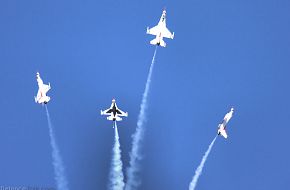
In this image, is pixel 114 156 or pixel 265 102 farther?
pixel 265 102

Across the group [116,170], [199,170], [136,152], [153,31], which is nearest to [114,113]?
[136,152]

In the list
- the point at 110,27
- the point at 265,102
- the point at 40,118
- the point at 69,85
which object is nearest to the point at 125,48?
the point at 110,27

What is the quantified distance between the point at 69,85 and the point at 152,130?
Result: 36.8 feet

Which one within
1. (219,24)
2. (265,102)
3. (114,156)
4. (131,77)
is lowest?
(114,156)

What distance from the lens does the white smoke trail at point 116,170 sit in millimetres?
65125

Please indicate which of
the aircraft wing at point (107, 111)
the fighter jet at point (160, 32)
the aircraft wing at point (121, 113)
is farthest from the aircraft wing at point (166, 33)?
the aircraft wing at point (107, 111)

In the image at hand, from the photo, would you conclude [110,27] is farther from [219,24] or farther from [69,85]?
[219,24]

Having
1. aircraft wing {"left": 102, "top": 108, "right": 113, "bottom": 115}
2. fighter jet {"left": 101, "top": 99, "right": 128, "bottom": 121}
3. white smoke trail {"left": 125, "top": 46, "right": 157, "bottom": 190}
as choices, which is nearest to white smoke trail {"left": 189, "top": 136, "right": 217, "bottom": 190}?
white smoke trail {"left": 125, "top": 46, "right": 157, "bottom": 190}

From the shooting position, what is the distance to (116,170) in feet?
216

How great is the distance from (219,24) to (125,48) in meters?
12.5

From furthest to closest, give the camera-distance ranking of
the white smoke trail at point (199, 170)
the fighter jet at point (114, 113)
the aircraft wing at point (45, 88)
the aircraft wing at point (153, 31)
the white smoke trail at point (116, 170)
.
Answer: the white smoke trail at point (199, 170) < the aircraft wing at point (153, 31) < the white smoke trail at point (116, 170) < the aircraft wing at point (45, 88) < the fighter jet at point (114, 113)

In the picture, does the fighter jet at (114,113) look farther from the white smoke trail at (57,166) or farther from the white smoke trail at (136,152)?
the white smoke trail at (57,166)

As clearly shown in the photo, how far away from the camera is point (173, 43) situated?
72812mm

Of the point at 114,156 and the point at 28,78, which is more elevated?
the point at 28,78
